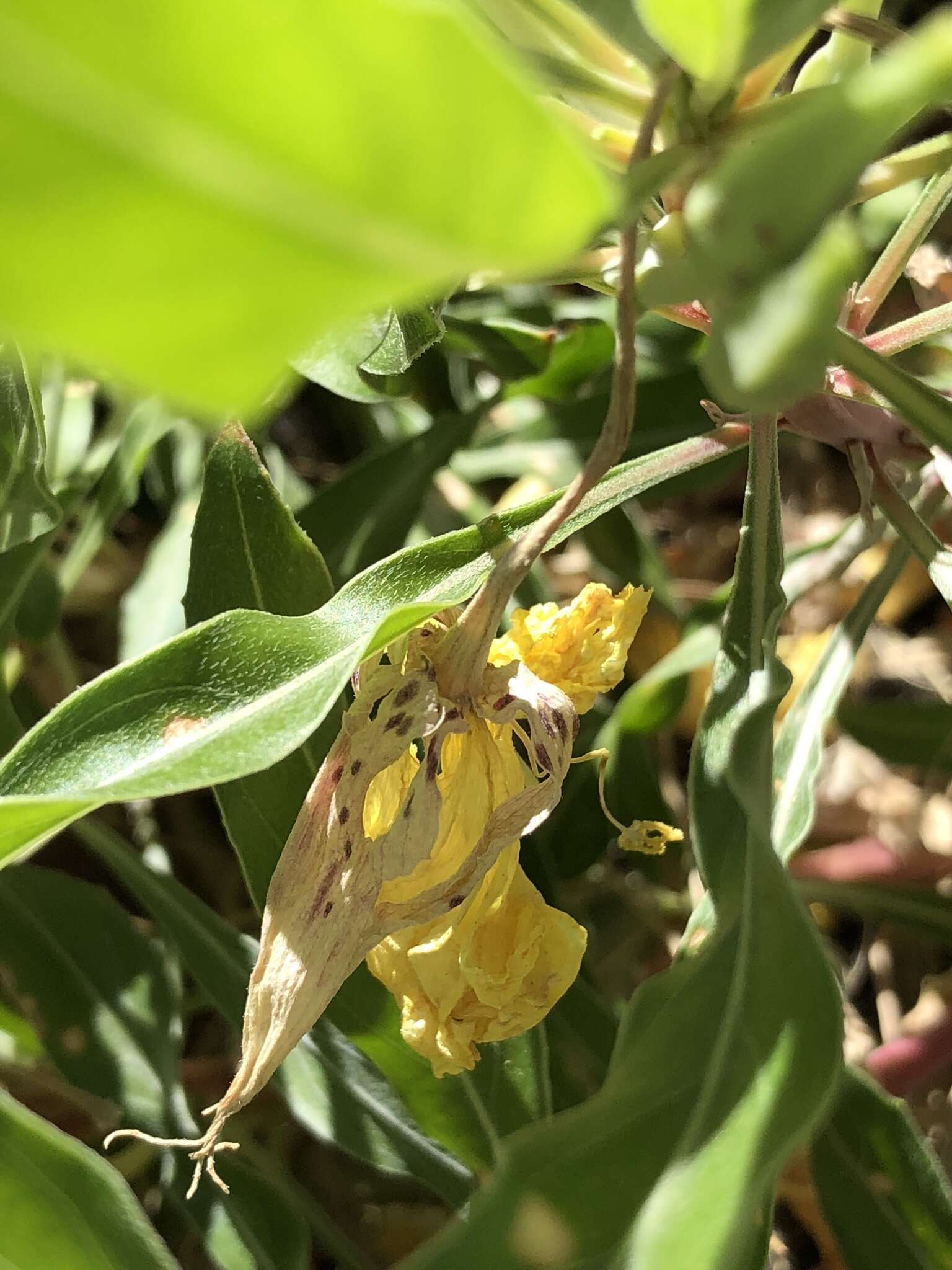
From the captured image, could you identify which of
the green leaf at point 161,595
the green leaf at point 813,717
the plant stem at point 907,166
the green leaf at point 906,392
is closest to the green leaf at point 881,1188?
the green leaf at point 813,717

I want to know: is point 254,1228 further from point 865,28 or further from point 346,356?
point 865,28

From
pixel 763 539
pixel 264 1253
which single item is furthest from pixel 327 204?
pixel 264 1253

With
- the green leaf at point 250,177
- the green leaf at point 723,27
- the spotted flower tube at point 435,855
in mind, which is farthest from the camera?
the spotted flower tube at point 435,855

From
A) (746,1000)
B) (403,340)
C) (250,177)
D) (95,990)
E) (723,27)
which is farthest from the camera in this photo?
(95,990)

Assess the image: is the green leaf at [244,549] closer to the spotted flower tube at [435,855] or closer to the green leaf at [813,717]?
the spotted flower tube at [435,855]

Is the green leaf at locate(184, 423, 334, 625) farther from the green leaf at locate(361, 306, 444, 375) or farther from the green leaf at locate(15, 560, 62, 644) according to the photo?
the green leaf at locate(15, 560, 62, 644)

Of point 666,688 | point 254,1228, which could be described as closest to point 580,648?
point 666,688
